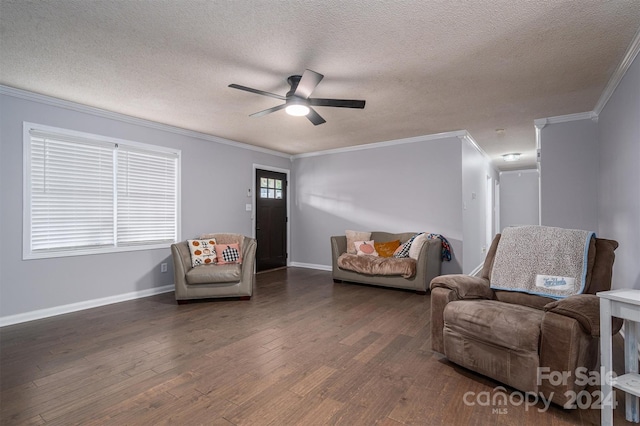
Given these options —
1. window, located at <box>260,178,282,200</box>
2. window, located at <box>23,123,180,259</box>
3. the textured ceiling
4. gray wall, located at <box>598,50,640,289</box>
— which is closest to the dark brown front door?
window, located at <box>260,178,282,200</box>

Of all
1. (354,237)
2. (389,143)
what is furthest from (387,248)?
(389,143)

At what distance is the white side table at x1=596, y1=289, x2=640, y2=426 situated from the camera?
1571 mm

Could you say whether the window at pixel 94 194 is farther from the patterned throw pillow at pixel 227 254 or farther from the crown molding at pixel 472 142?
the crown molding at pixel 472 142

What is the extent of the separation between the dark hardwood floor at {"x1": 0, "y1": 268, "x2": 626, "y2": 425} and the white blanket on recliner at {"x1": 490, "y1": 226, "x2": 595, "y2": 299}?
28.9 inches

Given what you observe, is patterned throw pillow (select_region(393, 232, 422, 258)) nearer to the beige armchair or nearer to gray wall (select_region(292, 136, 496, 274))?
gray wall (select_region(292, 136, 496, 274))

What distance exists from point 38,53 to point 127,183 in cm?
197

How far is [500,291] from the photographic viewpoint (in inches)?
97.3

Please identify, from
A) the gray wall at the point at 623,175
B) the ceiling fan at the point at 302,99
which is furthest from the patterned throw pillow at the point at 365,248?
the gray wall at the point at 623,175

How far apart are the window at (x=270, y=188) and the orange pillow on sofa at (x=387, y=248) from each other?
259cm

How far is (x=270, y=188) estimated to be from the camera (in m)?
6.53

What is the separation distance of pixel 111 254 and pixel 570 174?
619cm

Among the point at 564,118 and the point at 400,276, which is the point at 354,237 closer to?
the point at 400,276

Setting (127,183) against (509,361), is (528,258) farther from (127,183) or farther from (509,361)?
(127,183)

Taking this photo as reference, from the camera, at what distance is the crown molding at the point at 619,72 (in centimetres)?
240
